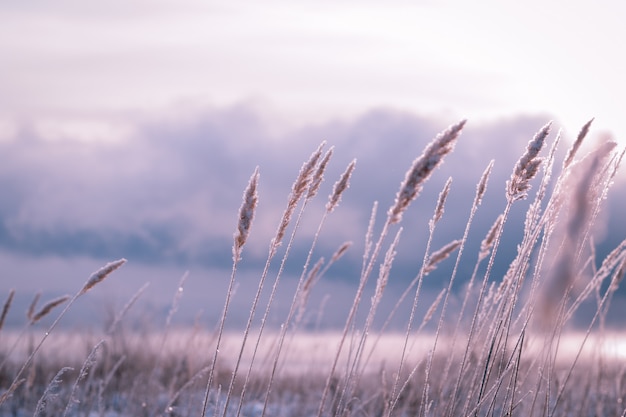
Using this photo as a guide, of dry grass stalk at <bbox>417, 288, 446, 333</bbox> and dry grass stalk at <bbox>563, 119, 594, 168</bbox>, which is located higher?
dry grass stalk at <bbox>563, 119, 594, 168</bbox>

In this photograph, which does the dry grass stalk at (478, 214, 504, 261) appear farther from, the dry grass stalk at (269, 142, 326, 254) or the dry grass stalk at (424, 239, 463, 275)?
the dry grass stalk at (269, 142, 326, 254)

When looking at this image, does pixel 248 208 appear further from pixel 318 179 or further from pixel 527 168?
pixel 527 168

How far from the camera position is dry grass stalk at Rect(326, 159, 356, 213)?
8.72 feet

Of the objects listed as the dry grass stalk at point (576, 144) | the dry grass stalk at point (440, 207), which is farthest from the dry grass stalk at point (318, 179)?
the dry grass stalk at point (576, 144)

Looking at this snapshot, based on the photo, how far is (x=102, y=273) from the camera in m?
2.75

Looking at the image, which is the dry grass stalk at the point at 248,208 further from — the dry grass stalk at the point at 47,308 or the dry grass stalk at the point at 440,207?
the dry grass stalk at the point at 47,308

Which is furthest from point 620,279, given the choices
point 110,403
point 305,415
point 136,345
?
point 136,345

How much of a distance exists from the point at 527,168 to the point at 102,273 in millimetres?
1673

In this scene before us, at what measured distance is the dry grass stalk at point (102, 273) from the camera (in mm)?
2730

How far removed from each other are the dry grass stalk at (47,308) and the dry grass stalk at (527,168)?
84.0 inches

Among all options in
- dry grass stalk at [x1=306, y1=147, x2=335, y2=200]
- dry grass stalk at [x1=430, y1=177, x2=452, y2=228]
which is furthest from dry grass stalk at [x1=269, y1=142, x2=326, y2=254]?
dry grass stalk at [x1=430, y1=177, x2=452, y2=228]

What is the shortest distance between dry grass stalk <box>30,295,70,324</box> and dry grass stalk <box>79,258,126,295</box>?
653 millimetres

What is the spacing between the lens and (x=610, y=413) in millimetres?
5344

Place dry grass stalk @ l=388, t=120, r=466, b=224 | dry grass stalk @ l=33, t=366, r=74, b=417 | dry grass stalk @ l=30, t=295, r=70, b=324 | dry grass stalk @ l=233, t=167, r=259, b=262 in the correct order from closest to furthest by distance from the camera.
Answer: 1. dry grass stalk @ l=388, t=120, r=466, b=224
2. dry grass stalk @ l=233, t=167, r=259, b=262
3. dry grass stalk @ l=33, t=366, r=74, b=417
4. dry grass stalk @ l=30, t=295, r=70, b=324
